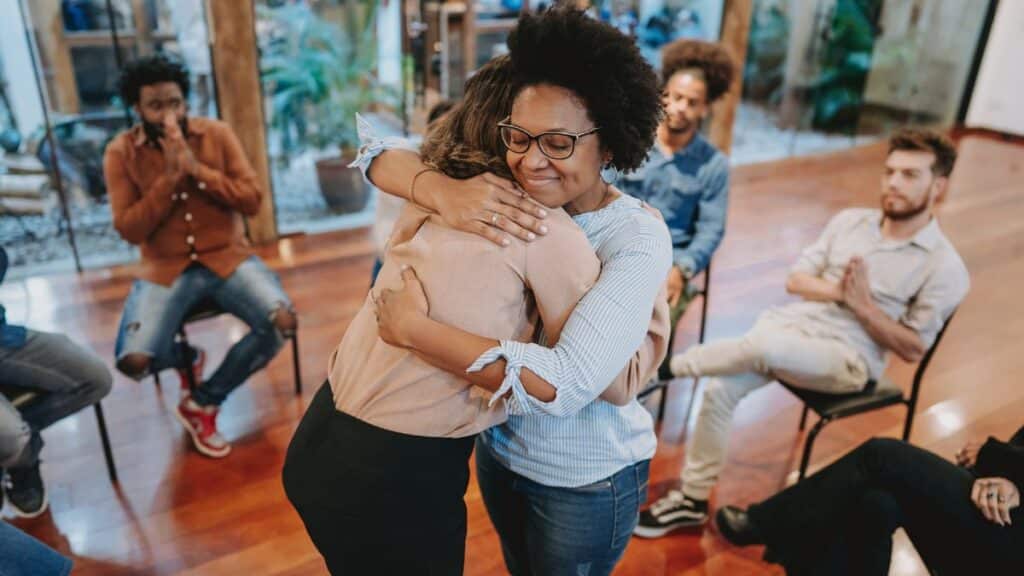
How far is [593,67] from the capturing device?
1.15m

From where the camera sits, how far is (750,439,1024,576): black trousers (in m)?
1.81

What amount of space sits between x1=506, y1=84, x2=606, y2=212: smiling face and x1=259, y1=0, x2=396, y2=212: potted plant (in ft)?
11.4

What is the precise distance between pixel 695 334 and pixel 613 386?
104 inches

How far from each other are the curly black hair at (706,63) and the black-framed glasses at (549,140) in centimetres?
185

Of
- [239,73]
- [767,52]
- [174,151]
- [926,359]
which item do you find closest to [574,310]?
[926,359]

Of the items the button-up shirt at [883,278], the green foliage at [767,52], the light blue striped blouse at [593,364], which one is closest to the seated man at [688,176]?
the button-up shirt at [883,278]

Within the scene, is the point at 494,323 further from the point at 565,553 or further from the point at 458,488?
the point at 565,553

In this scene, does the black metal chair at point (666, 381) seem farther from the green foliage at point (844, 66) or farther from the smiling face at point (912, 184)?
the green foliage at point (844, 66)

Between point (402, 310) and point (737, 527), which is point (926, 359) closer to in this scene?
point (737, 527)

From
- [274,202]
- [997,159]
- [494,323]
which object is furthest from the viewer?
[997,159]

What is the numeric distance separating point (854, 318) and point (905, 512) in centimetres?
67

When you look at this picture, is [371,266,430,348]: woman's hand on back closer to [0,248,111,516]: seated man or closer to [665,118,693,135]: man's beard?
[0,248,111,516]: seated man

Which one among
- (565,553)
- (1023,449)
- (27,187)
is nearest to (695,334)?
(1023,449)

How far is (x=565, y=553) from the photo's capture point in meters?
1.38
